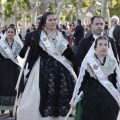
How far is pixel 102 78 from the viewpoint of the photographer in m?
6.41

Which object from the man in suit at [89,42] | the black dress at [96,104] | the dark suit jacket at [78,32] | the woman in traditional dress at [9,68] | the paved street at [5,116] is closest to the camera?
the black dress at [96,104]

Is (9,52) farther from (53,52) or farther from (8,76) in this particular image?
(53,52)

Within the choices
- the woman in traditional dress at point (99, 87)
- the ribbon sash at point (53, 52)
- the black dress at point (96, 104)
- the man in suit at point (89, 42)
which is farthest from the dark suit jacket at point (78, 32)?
the black dress at point (96, 104)

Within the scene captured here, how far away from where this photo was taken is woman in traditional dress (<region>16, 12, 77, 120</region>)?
7.34 meters

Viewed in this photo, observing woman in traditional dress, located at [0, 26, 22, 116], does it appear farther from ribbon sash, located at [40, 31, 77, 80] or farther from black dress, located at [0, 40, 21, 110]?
ribbon sash, located at [40, 31, 77, 80]

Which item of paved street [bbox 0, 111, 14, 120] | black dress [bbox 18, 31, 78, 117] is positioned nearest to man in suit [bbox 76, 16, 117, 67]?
black dress [bbox 18, 31, 78, 117]

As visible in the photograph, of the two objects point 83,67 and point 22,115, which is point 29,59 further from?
point 83,67

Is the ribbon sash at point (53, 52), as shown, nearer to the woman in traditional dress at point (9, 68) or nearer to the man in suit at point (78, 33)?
the woman in traditional dress at point (9, 68)

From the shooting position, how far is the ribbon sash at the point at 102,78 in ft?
21.0

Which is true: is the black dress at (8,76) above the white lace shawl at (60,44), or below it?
below

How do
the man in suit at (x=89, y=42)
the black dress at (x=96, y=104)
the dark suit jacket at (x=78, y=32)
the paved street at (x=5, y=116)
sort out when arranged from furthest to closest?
the dark suit jacket at (x=78, y=32) < the paved street at (x=5, y=116) < the man in suit at (x=89, y=42) < the black dress at (x=96, y=104)

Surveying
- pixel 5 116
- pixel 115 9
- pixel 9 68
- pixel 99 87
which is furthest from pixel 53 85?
pixel 115 9

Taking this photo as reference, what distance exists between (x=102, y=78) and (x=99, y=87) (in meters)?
0.11

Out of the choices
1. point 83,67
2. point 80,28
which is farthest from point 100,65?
point 80,28
